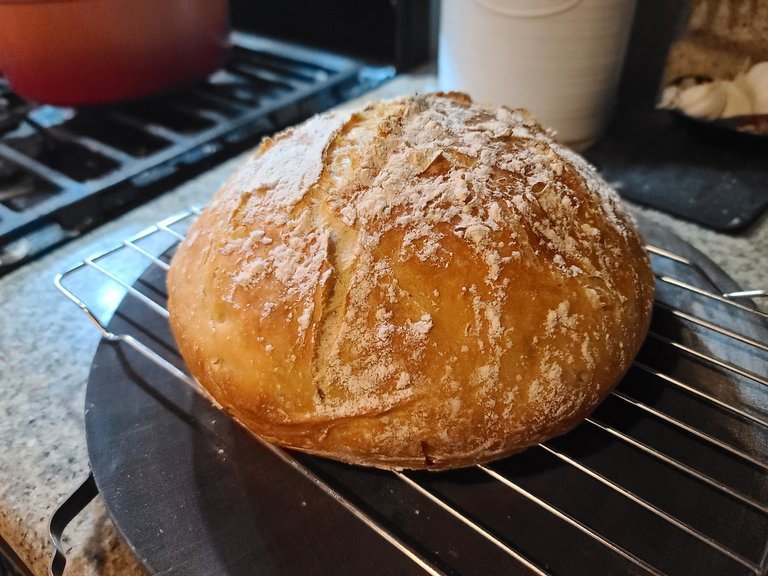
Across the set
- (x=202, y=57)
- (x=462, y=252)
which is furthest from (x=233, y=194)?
(x=202, y=57)

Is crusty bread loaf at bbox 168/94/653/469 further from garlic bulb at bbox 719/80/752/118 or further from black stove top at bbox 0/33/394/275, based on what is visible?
garlic bulb at bbox 719/80/752/118

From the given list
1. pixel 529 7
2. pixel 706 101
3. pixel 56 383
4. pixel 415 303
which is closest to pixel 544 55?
pixel 529 7

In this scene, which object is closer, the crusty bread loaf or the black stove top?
the crusty bread loaf

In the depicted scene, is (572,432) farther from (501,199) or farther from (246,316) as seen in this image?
(246,316)

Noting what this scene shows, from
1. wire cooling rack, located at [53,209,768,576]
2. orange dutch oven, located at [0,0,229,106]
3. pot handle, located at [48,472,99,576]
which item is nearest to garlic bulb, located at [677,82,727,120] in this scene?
wire cooling rack, located at [53,209,768,576]

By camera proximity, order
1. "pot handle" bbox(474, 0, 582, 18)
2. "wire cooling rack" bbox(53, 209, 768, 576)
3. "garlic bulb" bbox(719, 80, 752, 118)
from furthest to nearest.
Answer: "garlic bulb" bbox(719, 80, 752, 118)
"pot handle" bbox(474, 0, 582, 18)
"wire cooling rack" bbox(53, 209, 768, 576)

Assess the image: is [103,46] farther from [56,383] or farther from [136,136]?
[56,383]
